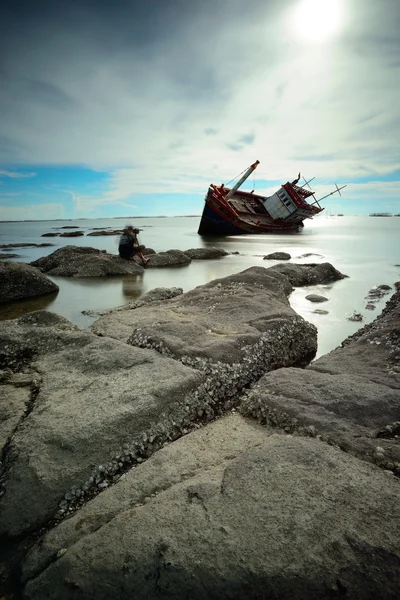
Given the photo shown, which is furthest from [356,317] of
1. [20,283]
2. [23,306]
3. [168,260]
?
[168,260]

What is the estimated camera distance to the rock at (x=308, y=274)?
10.8 m

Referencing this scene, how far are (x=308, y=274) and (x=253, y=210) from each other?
33.7 m

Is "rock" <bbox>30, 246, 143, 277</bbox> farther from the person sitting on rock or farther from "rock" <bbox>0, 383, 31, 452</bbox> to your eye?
"rock" <bbox>0, 383, 31, 452</bbox>

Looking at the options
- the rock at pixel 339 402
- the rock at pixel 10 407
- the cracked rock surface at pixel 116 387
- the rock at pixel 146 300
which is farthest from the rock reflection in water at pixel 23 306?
the rock at pixel 339 402

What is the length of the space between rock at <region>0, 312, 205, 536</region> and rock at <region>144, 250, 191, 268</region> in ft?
36.1

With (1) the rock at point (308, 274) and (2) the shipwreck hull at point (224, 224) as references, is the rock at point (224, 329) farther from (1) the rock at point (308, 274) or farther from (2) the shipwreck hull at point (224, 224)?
(2) the shipwreck hull at point (224, 224)

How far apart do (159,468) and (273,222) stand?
41.5 m

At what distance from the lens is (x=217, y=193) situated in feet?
115

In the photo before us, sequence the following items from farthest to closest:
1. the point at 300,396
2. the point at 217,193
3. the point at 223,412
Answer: the point at 217,193 → the point at 223,412 → the point at 300,396

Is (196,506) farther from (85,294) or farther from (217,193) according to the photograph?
(217,193)

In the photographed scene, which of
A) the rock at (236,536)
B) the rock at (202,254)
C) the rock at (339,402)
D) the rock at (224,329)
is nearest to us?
the rock at (236,536)

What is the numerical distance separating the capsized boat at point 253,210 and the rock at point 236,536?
3462cm

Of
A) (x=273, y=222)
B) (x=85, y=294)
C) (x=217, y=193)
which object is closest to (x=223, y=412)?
(x=85, y=294)

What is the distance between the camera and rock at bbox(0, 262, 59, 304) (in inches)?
332
